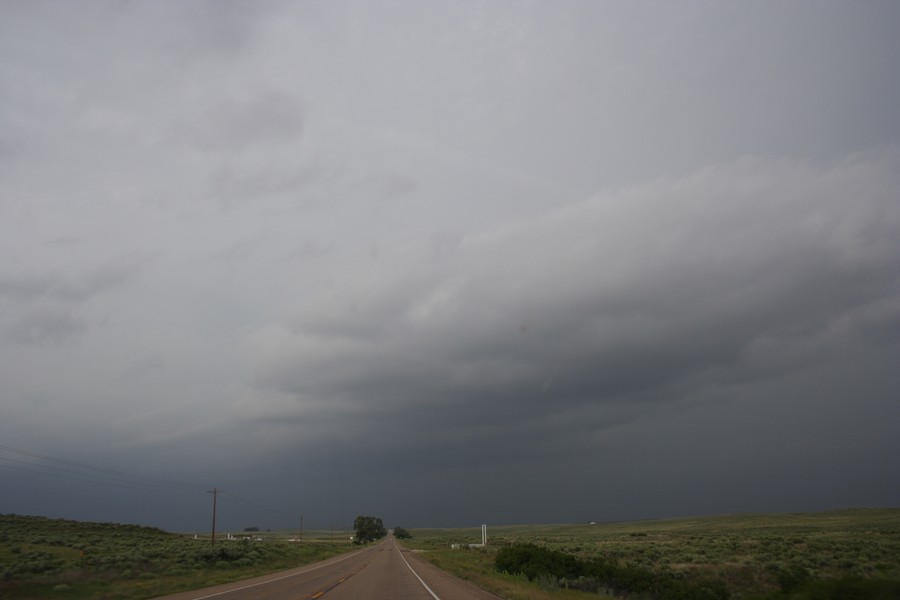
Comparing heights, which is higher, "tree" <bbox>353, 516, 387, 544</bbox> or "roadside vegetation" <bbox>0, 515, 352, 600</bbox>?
"roadside vegetation" <bbox>0, 515, 352, 600</bbox>

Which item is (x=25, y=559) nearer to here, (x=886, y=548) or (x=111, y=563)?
(x=111, y=563)

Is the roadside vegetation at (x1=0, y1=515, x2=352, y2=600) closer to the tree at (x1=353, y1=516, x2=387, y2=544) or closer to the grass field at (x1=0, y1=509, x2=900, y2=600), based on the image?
the grass field at (x1=0, y1=509, x2=900, y2=600)

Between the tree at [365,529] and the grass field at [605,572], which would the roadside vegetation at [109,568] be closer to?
the grass field at [605,572]

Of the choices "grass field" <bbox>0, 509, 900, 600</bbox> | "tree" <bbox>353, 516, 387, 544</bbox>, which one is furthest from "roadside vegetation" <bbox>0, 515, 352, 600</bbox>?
"tree" <bbox>353, 516, 387, 544</bbox>

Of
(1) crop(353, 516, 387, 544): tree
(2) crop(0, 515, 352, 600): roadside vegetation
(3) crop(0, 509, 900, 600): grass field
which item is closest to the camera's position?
(3) crop(0, 509, 900, 600): grass field

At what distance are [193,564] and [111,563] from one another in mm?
5717

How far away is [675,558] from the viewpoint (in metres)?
39.8

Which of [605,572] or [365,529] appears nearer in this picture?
[605,572]

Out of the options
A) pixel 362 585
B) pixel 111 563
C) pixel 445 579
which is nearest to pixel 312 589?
pixel 362 585

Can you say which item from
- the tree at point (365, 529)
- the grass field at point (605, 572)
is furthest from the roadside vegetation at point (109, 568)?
the tree at point (365, 529)

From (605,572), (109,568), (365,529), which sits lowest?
(365,529)

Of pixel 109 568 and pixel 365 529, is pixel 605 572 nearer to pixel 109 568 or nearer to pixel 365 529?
pixel 109 568

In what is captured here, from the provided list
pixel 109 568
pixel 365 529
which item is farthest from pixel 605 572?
pixel 365 529

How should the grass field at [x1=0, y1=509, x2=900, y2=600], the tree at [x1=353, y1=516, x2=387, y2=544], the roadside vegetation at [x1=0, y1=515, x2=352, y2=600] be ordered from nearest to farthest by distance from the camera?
the grass field at [x1=0, y1=509, x2=900, y2=600] → the roadside vegetation at [x1=0, y1=515, x2=352, y2=600] → the tree at [x1=353, y1=516, x2=387, y2=544]
